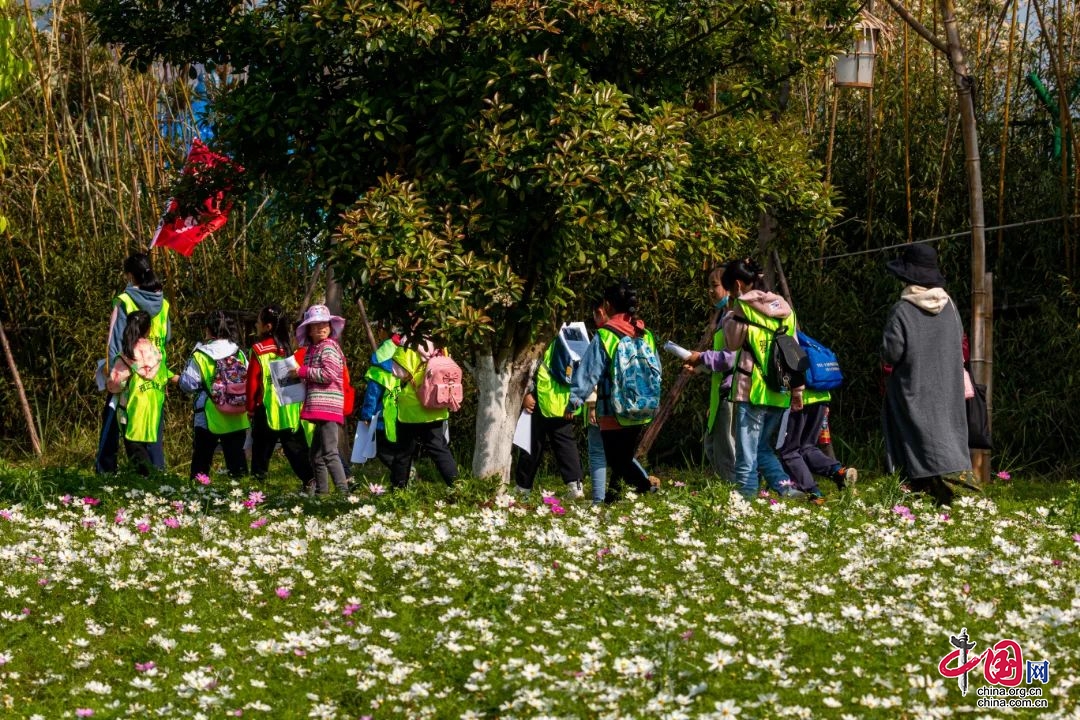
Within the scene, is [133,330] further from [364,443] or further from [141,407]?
[364,443]

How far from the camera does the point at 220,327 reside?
10.4m

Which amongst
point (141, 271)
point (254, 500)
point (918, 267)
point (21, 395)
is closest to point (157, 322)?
point (141, 271)

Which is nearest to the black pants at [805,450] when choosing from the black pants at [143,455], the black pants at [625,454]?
the black pants at [625,454]

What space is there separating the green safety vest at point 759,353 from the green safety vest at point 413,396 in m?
2.24

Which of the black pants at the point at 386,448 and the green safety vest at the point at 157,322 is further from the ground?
the green safety vest at the point at 157,322

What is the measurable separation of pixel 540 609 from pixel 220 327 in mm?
5377

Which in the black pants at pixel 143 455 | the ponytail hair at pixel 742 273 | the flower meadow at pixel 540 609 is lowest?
the flower meadow at pixel 540 609

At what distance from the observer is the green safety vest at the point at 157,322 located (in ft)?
33.6

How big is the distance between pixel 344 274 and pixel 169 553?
1.75 m

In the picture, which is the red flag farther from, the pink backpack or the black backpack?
the black backpack

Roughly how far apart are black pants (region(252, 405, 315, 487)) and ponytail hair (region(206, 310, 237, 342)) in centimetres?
67

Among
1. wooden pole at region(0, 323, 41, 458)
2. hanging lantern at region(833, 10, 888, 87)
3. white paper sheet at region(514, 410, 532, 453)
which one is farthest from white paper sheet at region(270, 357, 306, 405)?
hanging lantern at region(833, 10, 888, 87)

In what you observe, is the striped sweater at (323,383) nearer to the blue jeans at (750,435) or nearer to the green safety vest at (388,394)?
the green safety vest at (388,394)

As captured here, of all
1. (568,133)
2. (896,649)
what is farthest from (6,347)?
(896,649)
